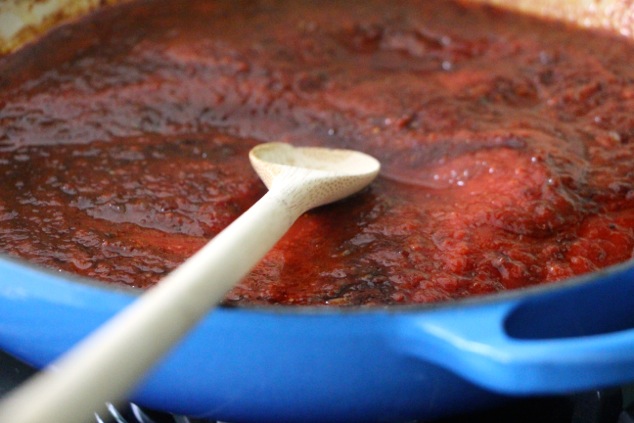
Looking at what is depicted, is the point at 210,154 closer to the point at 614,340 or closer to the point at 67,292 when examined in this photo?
the point at 67,292

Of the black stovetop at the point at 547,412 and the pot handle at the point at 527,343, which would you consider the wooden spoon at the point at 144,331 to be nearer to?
the pot handle at the point at 527,343

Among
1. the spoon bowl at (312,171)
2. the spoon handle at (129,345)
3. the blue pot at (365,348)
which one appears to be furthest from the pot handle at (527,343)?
the spoon bowl at (312,171)

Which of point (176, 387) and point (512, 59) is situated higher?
point (512, 59)

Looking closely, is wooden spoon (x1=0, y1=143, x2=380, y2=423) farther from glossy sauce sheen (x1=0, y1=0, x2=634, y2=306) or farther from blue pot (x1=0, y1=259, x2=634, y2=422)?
glossy sauce sheen (x1=0, y1=0, x2=634, y2=306)

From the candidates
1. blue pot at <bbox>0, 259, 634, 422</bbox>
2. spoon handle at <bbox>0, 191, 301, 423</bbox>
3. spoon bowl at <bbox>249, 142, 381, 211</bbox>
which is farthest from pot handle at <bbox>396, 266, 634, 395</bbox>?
spoon bowl at <bbox>249, 142, 381, 211</bbox>

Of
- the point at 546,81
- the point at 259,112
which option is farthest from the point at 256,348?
the point at 546,81

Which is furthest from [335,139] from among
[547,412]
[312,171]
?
[547,412]

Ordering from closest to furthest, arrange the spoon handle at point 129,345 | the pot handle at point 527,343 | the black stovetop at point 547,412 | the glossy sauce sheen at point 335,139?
the spoon handle at point 129,345, the pot handle at point 527,343, the black stovetop at point 547,412, the glossy sauce sheen at point 335,139
